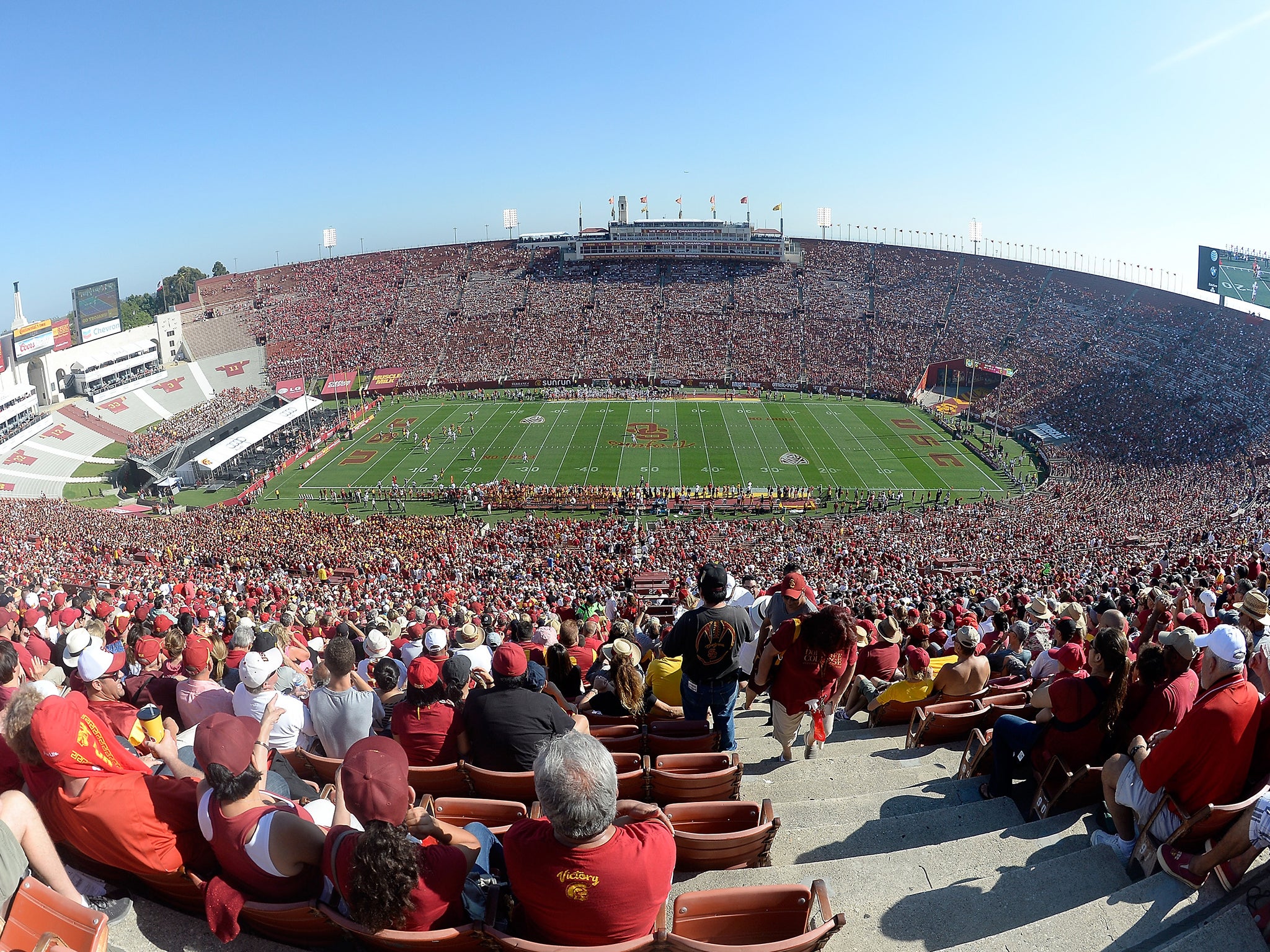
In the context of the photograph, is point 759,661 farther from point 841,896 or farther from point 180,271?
point 180,271

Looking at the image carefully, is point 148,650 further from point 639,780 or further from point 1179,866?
point 1179,866

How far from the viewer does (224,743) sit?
4.43 metres

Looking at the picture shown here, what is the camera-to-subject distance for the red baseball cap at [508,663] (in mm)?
5273

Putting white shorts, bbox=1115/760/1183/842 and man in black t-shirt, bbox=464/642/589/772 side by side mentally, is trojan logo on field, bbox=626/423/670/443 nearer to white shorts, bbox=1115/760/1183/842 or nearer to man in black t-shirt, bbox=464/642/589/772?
man in black t-shirt, bbox=464/642/589/772

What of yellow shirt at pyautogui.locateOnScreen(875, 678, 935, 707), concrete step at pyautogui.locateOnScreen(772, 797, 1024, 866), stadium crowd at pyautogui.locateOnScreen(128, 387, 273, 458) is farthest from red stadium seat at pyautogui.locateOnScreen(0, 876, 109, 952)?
stadium crowd at pyautogui.locateOnScreen(128, 387, 273, 458)

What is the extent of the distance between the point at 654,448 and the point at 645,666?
35.6m

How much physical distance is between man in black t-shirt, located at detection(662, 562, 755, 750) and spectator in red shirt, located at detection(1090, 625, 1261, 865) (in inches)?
102

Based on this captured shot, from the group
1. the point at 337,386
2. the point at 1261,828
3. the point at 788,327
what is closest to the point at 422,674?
the point at 1261,828

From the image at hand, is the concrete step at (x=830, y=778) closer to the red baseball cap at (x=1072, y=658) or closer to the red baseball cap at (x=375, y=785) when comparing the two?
the red baseball cap at (x=1072, y=658)

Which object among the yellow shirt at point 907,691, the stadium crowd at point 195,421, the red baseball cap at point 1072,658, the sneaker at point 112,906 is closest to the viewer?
the sneaker at point 112,906

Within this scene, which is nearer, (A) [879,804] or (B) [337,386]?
(A) [879,804]

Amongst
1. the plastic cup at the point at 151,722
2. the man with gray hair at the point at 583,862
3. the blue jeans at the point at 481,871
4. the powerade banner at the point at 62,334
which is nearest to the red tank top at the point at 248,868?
the blue jeans at the point at 481,871

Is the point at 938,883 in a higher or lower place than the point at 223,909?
lower

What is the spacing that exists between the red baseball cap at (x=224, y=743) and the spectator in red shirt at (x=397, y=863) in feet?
2.99
